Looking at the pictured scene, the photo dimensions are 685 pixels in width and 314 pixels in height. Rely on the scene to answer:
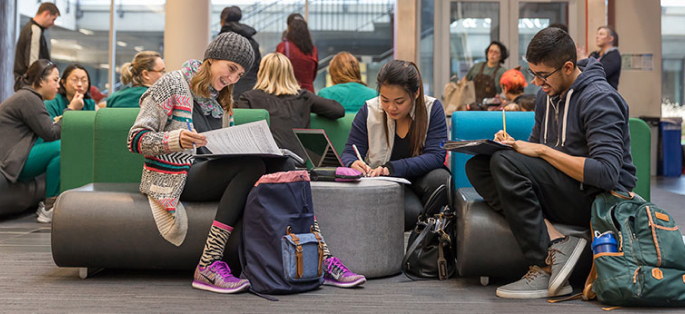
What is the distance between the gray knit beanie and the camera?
2887mm

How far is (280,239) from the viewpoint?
2.61m

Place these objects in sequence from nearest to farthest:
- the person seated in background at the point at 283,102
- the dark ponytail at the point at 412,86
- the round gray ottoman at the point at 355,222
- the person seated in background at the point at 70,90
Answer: the round gray ottoman at the point at 355,222 < the dark ponytail at the point at 412,86 < the person seated in background at the point at 283,102 < the person seated in background at the point at 70,90

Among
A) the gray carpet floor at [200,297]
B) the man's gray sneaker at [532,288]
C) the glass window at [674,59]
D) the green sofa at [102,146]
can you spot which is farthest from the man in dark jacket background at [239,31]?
the glass window at [674,59]

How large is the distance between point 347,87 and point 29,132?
240 centimetres

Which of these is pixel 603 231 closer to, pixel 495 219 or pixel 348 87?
pixel 495 219

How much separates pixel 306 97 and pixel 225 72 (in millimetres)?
1677

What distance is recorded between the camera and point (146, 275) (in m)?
2.97

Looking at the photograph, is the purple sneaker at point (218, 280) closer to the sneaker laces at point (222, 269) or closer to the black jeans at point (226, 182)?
the sneaker laces at point (222, 269)

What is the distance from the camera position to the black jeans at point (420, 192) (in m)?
3.31

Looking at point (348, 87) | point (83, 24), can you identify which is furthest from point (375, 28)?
point (348, 87)

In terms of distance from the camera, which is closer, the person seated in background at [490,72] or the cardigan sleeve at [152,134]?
the cardigan sleeve at [152,134]

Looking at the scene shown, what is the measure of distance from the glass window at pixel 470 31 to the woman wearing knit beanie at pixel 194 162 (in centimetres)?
717

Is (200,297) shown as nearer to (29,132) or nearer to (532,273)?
(532,273)

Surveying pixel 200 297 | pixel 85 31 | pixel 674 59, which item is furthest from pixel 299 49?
pixel 674 59
